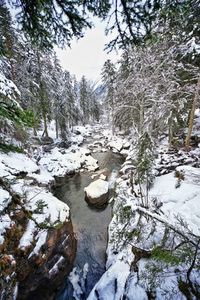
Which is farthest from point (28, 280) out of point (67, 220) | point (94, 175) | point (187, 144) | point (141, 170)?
point (187, 144)

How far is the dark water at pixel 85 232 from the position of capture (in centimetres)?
771

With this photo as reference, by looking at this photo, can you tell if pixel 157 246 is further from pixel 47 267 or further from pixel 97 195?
pixel 97 195

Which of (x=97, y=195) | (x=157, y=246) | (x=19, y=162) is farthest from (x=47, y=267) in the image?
(x=19, y=162)

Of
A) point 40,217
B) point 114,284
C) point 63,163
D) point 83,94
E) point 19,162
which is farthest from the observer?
point 83,94

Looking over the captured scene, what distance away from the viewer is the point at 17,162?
12445mm

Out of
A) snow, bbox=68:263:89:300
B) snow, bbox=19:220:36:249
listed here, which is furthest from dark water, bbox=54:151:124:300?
snow, bbox=19:220:36:249

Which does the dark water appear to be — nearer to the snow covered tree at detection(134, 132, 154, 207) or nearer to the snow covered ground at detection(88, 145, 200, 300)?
the snow covered ground at detection(88, 145, 200, 300)

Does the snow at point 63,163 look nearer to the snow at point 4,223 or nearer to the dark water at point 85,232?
the dark water at point 85,232

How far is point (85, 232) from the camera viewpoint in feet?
33.0

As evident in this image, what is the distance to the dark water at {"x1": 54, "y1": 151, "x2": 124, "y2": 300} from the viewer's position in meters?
7.71

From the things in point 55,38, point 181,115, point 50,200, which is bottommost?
point 50,200

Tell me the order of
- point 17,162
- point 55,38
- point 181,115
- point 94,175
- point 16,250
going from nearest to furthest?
point 55,38, point 16,250, point 17,162, point 181,115, point 94,175

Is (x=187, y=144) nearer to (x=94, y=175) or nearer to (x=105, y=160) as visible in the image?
(x=94, y=175)

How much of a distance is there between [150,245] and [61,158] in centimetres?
1423
